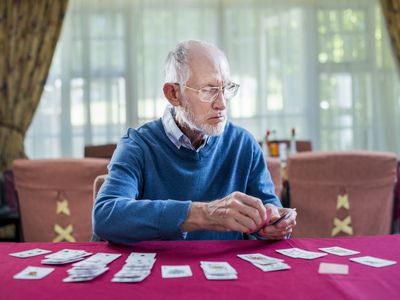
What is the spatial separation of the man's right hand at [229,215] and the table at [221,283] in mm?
55

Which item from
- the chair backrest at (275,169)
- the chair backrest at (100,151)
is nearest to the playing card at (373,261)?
the chair backrest at (275,169)

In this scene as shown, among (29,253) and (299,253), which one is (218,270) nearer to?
(299,253)

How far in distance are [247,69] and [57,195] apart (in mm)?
2859

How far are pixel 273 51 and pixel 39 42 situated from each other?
222 cm

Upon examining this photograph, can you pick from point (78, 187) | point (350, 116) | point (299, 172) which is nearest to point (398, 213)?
point (299, 172)

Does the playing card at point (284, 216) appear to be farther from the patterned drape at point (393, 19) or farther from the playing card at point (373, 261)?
the patterned drape at point (393, 19)

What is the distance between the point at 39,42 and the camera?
5.36 meters

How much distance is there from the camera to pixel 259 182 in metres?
1.84

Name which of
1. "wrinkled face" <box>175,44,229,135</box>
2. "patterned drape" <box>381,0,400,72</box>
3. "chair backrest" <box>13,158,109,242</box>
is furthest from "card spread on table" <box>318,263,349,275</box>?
"patterned drape" <box>381,0,400,72</box>

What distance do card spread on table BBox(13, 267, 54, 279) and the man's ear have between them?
80 centimetres

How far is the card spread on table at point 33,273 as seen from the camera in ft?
3.77

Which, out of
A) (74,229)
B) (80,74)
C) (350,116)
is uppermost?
(80,74)

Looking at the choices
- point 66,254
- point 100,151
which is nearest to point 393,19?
point 100,151

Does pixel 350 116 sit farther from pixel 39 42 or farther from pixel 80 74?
pixel 39 42
